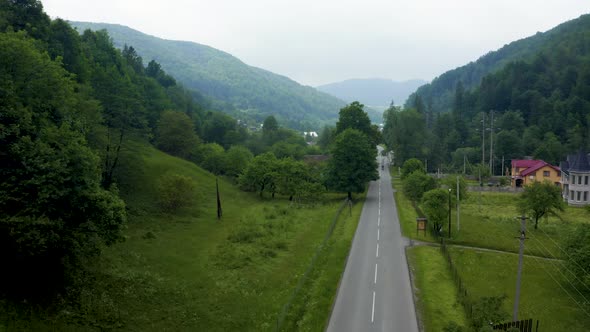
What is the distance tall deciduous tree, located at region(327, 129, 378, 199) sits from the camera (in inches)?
2687

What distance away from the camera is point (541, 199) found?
49.6m

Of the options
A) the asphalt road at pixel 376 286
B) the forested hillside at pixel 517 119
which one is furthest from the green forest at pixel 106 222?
the forested hillside at pixel 517 119

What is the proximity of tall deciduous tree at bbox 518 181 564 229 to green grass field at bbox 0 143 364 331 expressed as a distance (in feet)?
63.1

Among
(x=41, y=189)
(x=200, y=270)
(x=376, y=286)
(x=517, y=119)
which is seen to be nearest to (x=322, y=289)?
(x=376, y=286)

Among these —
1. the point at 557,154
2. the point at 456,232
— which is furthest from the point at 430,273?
the point at 557,154

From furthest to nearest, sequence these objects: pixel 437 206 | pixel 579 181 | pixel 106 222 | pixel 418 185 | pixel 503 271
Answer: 1. pixel 579 181
2. pixel 418 185
3. pixel 437 206
4. pixel 503 271
5. pixel 106 222

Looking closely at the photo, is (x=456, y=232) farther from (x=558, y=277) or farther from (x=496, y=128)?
(x=496, y=128)

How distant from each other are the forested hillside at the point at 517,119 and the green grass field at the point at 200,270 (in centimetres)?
6452

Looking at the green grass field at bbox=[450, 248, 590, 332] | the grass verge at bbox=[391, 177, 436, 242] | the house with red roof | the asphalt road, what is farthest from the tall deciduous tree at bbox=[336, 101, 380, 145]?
the green grass field at bbox=[450, 248, 590, 332]

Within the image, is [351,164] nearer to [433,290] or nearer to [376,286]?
[376,286]

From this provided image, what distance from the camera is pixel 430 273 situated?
35.3m

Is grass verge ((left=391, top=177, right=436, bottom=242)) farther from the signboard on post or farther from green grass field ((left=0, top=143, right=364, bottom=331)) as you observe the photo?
green grass field ((left=0, top=143, right=364, bottom=331))

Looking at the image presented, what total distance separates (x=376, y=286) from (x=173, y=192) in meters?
26.3

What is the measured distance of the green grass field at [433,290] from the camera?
2708 cm
